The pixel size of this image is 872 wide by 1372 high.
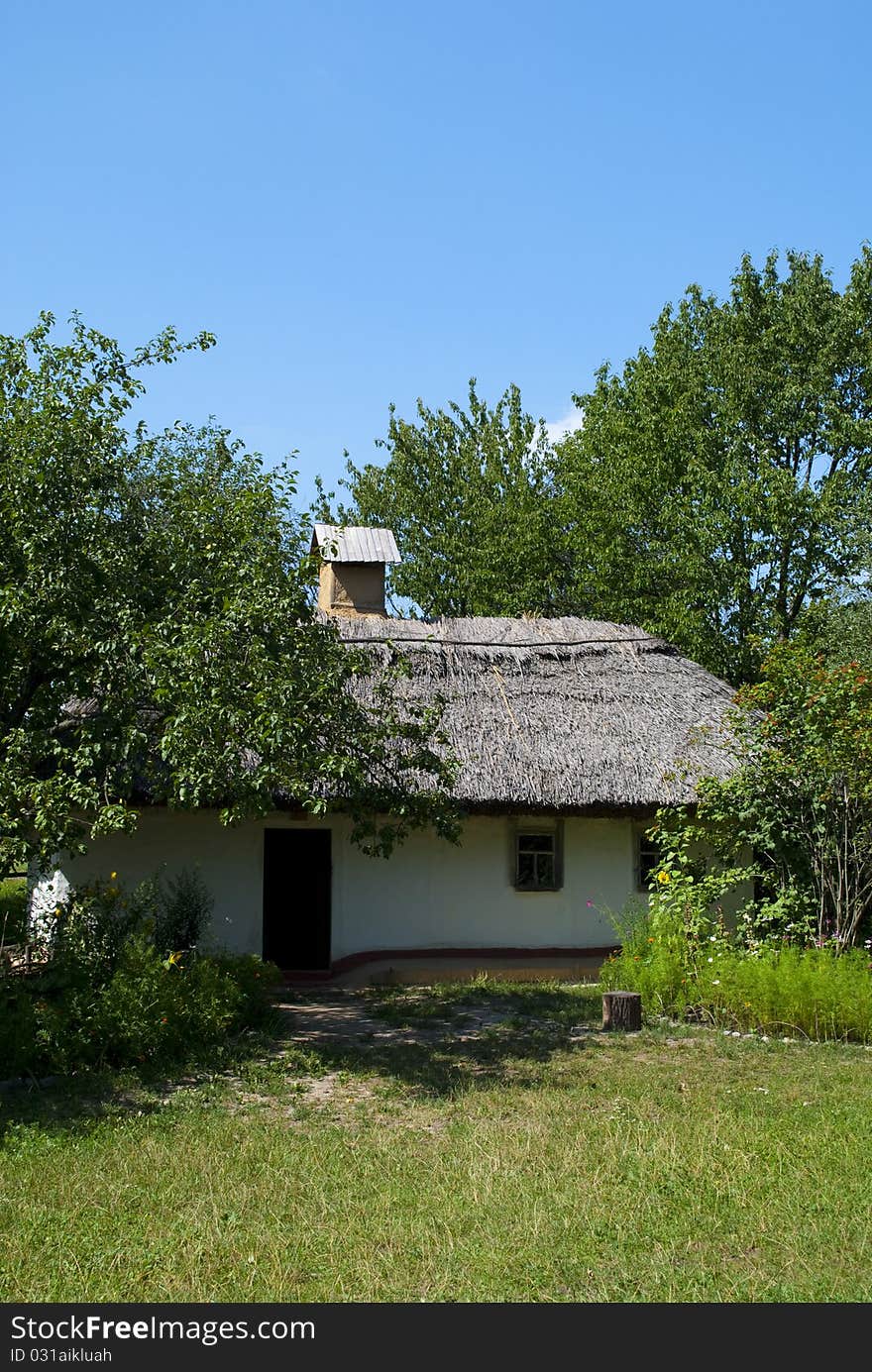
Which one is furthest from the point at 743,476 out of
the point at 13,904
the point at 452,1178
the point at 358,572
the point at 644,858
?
the point at 452,1178

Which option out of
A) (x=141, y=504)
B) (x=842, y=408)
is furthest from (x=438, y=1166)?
(x=842, y=408)

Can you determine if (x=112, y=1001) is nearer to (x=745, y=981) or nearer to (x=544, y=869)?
(x=745, y=981)

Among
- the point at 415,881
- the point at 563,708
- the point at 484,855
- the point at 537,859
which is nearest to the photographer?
the point at 415,881

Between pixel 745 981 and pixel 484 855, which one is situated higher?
pixel 484 855

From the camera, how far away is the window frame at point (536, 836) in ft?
50.3

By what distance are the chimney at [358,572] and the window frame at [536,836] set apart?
6701 millimetres

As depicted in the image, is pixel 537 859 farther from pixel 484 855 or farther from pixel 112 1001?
pixel 112 1001

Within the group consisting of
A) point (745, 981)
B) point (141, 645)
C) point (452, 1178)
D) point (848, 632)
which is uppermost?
point (848, 632)

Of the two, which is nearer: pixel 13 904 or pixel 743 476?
pixel 13 904

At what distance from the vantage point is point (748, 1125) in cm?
765

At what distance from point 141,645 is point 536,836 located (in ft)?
25.5

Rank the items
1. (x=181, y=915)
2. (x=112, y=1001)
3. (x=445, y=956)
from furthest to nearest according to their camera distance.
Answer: (x=445, y=956), (x=181, y=915), (x=112, y=1001)

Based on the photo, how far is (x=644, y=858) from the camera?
624 inches

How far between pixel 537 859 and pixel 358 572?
7.60 meters
